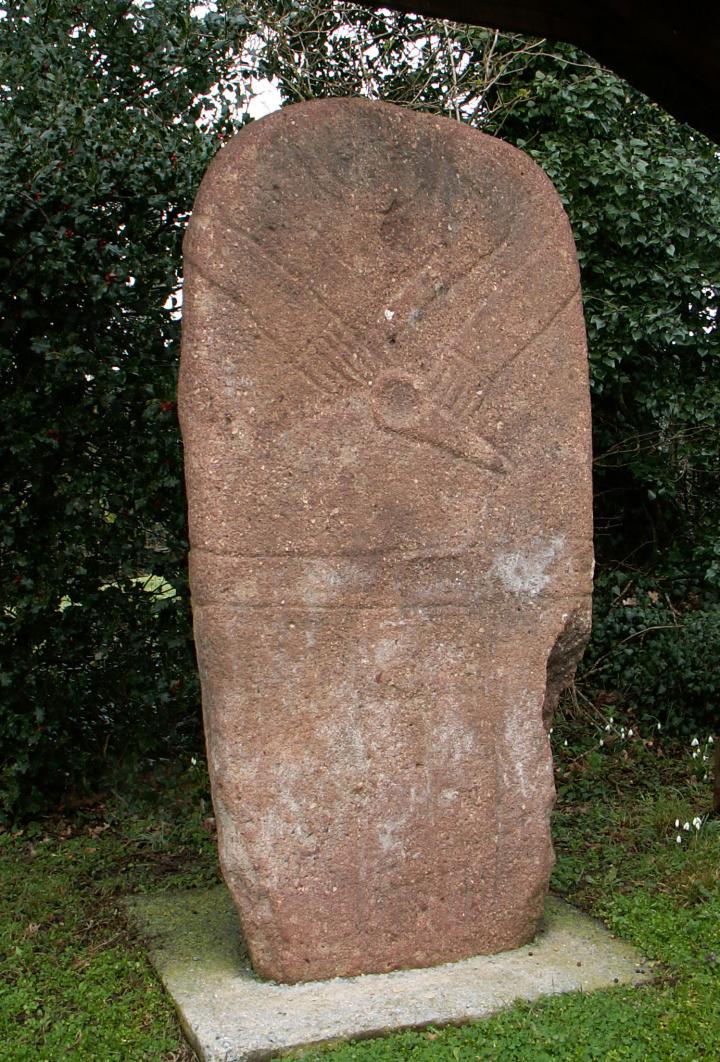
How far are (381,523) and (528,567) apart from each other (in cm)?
46

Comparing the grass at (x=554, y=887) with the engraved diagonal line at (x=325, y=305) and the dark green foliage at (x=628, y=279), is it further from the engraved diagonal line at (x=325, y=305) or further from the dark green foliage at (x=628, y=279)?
the engraved diagonal line at (x=325, y=305)

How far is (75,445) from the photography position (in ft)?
14.6

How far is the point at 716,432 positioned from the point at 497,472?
8.94ft

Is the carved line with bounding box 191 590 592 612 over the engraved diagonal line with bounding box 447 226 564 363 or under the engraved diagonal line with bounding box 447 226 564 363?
under

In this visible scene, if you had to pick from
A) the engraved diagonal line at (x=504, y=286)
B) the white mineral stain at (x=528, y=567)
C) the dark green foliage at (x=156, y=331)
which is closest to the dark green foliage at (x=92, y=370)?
the dark green foliage at (x=156, y=331)

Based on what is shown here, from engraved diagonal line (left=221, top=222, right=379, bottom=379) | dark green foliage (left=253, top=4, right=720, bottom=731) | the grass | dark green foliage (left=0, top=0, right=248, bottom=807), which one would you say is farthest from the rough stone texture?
dark green foliage (left=253, top=4, right=720, bottom=731)

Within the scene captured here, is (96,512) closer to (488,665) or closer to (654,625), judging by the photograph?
(488,665)

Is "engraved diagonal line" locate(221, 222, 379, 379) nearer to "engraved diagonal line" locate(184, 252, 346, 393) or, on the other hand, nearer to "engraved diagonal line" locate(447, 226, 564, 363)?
"engraved diagonal line" locate(184, 252, 346, 393)

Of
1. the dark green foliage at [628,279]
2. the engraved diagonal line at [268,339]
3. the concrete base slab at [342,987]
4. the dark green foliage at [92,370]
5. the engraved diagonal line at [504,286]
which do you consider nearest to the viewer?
→ the concrete base slab at [342,987]

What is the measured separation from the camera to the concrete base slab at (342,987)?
2758mm

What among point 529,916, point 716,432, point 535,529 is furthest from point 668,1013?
point 716,432

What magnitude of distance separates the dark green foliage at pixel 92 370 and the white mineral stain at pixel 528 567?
174 centimetres

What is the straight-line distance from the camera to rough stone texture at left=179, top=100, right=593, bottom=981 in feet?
9.58

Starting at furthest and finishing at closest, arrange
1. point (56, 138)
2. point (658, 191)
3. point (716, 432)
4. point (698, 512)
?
point (698, 512) < point (716, 432) < point (658, 191) < point (56, 138)
